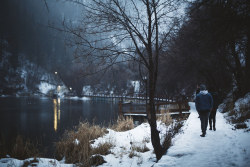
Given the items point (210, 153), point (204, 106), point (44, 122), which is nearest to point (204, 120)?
point (204, 106)

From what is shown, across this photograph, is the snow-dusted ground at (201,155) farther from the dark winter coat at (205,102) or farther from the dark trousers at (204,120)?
the dark winter coat at (205,102)

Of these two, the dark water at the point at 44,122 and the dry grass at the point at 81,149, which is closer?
the dry grass at the point at 81,149

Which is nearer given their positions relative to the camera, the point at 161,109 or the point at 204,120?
the point at 204,120

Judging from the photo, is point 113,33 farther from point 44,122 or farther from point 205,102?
point 44,122

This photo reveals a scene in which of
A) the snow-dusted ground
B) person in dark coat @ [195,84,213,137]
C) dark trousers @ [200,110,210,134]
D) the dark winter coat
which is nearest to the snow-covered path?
the snow-dusted ground

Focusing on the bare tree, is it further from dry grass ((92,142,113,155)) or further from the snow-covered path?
dry grass ((92,142,113,155))

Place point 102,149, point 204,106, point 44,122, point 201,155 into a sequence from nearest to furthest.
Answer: point 201,155, point 204,106, point 102,149, point 44,122

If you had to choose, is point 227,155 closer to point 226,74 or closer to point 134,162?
point 134,162

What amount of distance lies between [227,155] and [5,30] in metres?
163

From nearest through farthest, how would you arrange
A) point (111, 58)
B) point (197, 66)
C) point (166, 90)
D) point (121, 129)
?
point (111, 58), point (121, 129), point (197, 66), point (166, 90)

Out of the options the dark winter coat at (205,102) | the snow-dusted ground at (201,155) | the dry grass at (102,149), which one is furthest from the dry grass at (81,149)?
the dark winter coat at (205,102)

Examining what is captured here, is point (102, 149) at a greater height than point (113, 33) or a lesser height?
lesser

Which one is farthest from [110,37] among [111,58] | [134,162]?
[134,162]

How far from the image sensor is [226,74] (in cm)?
1898
